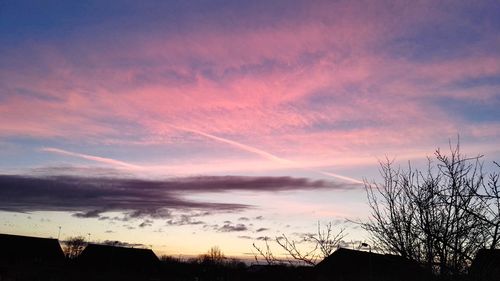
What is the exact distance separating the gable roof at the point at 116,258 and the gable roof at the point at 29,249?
722 cm

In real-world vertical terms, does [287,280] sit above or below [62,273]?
above

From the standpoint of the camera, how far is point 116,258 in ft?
215

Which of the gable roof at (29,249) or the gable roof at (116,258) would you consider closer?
the gable roof at (116,258)

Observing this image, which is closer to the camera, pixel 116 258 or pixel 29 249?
pixel 116 258

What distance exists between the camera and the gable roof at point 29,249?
65625 millimetres

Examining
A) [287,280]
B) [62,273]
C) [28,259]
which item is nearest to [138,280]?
[62,273]

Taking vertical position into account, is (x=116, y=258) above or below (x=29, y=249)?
below

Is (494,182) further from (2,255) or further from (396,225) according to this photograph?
(2,255)

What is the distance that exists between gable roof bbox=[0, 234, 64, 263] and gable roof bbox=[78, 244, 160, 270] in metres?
7.22

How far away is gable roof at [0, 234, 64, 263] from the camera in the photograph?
215 feet

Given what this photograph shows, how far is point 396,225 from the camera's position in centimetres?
829

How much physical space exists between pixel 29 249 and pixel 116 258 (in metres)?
14.4

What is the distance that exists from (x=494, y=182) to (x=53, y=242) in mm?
77652

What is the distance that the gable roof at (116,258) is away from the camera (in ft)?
210
